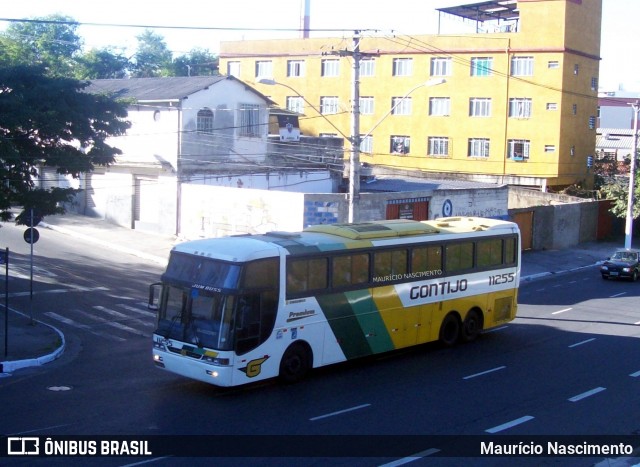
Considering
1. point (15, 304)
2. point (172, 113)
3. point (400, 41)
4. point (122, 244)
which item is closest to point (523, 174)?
point (400, 41)

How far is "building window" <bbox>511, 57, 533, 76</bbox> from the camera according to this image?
54594 mm

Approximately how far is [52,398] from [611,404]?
1068cm

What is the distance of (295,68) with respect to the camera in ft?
211

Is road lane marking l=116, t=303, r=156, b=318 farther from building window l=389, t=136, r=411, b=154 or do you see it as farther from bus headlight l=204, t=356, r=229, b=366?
building window l=389, t=136, r=411, b=154

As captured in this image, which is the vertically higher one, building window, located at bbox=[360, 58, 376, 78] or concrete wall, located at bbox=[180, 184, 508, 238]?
building window, located at bbox=[360, 58, 376, 78]

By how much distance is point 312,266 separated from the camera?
54.0ft

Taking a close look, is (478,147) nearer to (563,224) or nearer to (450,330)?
(563,224)

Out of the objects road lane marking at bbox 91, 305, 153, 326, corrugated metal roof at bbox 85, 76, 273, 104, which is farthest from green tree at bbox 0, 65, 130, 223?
corrugated metal roof at bbox 85, 76, 273, 104

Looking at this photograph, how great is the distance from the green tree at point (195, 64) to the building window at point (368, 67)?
30390 mm

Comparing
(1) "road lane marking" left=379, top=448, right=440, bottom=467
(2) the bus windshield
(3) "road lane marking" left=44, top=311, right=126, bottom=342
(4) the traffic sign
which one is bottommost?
(3) "road lane marking" left=44, top=311, right=126, bottom=342

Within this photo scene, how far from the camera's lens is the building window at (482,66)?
55.9 m

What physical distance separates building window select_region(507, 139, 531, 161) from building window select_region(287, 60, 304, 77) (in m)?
18.8

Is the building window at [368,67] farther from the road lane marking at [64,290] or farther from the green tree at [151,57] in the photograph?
the road lane marking at [64,290]

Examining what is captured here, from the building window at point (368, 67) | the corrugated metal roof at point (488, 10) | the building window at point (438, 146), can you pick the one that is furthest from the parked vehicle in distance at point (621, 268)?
the building window at point (368, 67)
